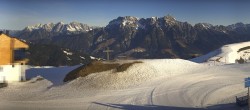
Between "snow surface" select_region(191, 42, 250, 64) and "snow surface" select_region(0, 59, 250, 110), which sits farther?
"snow surface" select_region(191, 42, 250, 64)

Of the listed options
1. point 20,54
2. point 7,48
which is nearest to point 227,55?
point 20,54

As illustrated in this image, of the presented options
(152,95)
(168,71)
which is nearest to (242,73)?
(168,71)

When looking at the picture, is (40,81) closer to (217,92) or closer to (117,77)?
(117,77)

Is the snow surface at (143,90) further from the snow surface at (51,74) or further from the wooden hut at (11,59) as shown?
the wooden hut at (11,59)

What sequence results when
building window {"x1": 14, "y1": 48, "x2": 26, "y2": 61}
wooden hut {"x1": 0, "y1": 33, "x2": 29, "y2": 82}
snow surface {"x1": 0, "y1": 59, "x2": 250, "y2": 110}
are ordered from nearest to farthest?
1. snow surface {"x1": 0, "y1": 59, "x2": 250, "y2": 110}
2. wooden hut {"x1": 0, "y1": 33, "x2": 29, "y2": 82}
3. building window {"x1": 14, "y1": 48, "x2": 26, "y2": 61}

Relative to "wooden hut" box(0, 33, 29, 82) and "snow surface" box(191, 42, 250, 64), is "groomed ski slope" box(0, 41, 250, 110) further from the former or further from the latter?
"snow surface" box(191, 42, 250, 64)

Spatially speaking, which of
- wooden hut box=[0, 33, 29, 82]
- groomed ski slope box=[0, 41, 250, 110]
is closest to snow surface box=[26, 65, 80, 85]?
groomed ski slope box=[0, 41, 250, 110]

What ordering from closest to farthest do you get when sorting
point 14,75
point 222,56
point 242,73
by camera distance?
point 242,73 → point 14,75 → point 222,56

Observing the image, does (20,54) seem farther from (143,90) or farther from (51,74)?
(143,90)
